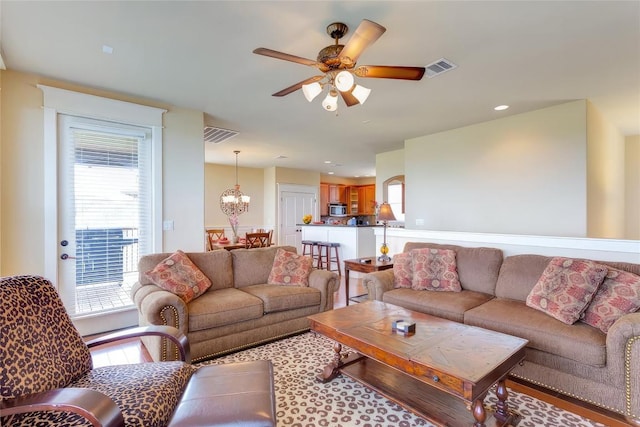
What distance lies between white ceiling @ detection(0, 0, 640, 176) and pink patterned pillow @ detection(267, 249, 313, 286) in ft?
6.12

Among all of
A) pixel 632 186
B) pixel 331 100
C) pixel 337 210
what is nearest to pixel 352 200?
pixel 337 210

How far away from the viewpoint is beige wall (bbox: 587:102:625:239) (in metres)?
3.75

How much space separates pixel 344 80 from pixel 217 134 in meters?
3.65

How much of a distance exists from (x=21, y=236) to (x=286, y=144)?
3.93 metres

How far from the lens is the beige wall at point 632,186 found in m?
5.47

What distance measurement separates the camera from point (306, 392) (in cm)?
218

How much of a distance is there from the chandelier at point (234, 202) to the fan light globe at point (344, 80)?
236 inches

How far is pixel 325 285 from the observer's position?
10.9 ft

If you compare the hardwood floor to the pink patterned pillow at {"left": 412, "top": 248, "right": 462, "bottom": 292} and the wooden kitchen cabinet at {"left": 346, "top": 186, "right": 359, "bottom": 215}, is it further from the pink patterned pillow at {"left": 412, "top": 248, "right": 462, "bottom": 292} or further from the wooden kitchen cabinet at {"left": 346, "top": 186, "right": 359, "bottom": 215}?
the wooden kitchen cabinet at {"left": 346, "top": 186, "right": 359, "bottom": 215}

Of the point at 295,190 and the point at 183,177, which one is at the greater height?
the point at 295,190

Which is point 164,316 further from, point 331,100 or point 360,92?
point 360,92

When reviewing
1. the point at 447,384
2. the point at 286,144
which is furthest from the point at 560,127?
the point at 286,144

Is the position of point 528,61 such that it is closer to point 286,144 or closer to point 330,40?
point 330,40

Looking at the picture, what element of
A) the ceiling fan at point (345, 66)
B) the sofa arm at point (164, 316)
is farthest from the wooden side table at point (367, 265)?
the ceiling fan at point (345, 66)
